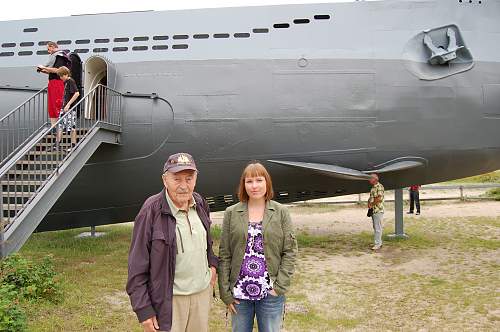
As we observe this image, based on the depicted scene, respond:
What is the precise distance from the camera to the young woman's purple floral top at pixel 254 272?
12.4 feet

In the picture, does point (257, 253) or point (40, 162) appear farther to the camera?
point (40, 162)

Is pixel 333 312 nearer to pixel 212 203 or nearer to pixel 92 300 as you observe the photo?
pixel 92 300

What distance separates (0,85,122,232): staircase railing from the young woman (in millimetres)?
3821

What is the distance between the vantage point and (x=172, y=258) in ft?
10.9

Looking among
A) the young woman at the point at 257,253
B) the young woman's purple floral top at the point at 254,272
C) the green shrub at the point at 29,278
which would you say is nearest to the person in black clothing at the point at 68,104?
the green shrub at the point at 29,278

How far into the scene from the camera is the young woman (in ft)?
12.3

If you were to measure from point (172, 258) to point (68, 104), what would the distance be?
5.67 meters

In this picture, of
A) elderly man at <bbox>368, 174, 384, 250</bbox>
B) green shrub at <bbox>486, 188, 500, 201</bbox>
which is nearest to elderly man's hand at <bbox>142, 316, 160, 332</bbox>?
elderly man at <bbox>368, 174, 384, 250</bbox>

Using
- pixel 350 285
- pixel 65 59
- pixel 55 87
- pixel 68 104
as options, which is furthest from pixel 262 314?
pixel 65 59

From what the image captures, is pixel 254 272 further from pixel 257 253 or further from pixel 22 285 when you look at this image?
pixel 22 285

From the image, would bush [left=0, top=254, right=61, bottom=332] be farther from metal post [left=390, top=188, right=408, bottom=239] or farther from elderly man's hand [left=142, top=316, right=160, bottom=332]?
metal post [left=390, top=188, right=408, bottom=239]

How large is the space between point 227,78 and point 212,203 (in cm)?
273

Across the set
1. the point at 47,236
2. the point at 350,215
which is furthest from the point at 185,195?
the point at 350,215

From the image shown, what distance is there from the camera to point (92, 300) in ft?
23.2
